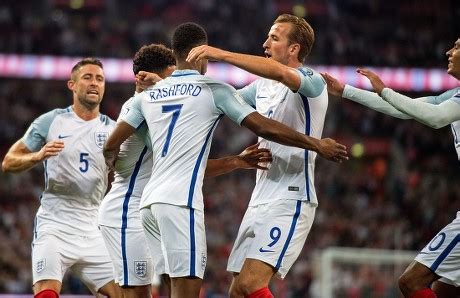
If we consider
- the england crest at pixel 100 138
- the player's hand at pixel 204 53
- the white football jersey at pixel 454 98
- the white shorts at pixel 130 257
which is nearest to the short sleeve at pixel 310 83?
the player's hand at pixel 204 53

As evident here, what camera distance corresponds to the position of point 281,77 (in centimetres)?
605

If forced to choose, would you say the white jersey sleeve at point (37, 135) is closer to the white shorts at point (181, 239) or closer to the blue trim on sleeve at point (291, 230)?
the white shorts at point (181, 239)

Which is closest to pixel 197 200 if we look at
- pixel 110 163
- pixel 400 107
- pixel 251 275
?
pixel 251 275

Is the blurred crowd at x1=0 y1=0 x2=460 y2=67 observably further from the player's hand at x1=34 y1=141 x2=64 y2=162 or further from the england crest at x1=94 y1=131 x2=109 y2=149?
the player's hand at x1=34 y1=141 x2=64 y2=162

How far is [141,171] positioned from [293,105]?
4.49 ft

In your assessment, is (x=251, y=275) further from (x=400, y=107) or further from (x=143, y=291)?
(x=400, y=107)

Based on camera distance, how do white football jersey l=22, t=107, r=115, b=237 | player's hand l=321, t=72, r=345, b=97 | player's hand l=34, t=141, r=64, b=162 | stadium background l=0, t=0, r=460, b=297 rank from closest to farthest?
player's hand l=321, t=72, r=345, b=97, player's hand l=34, t=141, r=64, b=162, white football jersey l=22, t=107, r=115, b=237, stadium background l=0, t=0, r=460, b=297

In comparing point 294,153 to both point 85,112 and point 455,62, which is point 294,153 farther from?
point 85,112

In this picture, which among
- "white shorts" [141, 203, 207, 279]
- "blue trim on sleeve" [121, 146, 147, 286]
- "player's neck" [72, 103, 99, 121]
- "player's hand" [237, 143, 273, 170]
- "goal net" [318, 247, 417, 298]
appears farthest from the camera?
"goal net" [318, 247, 417, 298]

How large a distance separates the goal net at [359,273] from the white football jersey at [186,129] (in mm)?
9297

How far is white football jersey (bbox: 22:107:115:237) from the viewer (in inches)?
325

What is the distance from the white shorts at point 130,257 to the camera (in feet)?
23.0

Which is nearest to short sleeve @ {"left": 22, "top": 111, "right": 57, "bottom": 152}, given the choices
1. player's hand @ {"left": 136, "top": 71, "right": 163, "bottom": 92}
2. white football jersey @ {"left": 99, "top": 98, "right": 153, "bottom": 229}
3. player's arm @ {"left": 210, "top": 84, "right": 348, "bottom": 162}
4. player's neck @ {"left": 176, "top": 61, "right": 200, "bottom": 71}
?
white football jersey @ {"left": 99, "top": 98, "right": 153, "bottom": 229}

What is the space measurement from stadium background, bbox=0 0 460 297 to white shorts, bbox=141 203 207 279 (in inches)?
452
